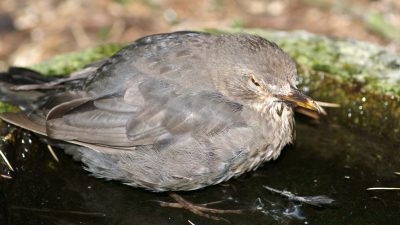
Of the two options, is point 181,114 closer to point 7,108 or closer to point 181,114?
point 181,114

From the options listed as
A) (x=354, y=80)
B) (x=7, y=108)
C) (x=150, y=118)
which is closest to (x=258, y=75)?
(x=150, y=118)

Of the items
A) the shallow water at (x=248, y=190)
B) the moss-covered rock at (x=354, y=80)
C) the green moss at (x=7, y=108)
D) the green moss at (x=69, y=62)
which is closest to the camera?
the shallow water at (x=248, y=190)

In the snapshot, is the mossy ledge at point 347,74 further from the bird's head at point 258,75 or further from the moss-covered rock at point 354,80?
the bird's head at point 258,75

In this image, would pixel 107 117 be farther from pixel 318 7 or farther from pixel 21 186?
pixel 318 7

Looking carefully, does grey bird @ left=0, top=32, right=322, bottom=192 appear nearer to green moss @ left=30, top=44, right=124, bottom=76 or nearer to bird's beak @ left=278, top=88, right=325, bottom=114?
bird's beak @ left=278, top=88, right=325, bottom=114

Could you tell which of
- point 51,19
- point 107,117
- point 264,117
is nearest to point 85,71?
point 107,117

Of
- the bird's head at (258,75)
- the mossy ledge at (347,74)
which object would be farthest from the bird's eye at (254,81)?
the mossy ledge at (347,74)
